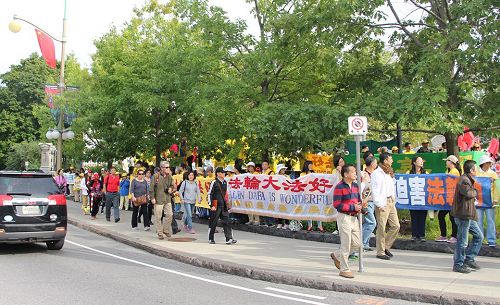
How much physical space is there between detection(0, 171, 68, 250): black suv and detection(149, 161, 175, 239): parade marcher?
98.4 inches

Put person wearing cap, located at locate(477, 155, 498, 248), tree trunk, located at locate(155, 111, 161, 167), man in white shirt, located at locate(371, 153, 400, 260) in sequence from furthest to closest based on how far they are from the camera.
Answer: tree trunk, located at locate(155, 111, 161, 167) → person wearing cap, located at locate(477, 155, 498, 248) → man in white shirt, located at locate(371, 153, 400, 260)

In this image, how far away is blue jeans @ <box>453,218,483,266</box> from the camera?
25.4 feet

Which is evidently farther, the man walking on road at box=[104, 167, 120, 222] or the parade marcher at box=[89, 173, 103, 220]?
the parade marcher at box=[89, 173, 103, 220]

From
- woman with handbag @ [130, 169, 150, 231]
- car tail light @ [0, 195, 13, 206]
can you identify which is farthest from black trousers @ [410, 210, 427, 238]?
car tail light @ [0, 195, 13, 206]

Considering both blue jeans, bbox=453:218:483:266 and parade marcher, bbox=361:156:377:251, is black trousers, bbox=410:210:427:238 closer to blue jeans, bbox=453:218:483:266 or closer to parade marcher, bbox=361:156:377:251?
parade marcher, bbox=361:156:377:251

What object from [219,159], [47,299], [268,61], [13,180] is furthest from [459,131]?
[219,159]

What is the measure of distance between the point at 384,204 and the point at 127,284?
4.76 metres

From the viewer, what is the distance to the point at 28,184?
10422 millimetres

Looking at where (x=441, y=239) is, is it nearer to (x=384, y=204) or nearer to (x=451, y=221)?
(x=451, y=221)

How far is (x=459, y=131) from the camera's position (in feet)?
34.7

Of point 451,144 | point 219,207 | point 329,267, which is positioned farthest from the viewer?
point 451,144

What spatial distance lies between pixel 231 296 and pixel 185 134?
16.6 meters

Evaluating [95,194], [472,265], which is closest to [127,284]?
[472,265]

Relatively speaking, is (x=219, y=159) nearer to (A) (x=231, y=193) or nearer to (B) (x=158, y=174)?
(A) (x=231, y=193)
